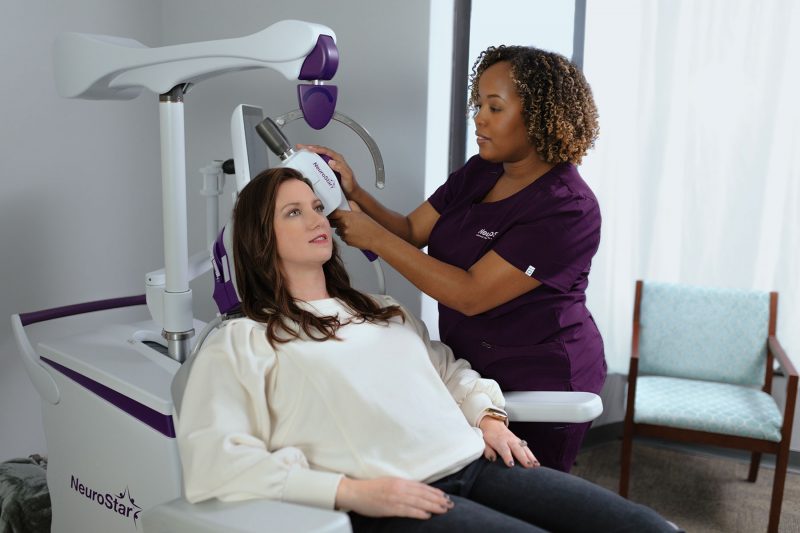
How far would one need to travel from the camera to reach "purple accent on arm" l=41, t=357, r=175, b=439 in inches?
56.4

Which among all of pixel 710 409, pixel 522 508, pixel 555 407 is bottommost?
pixel 710 409

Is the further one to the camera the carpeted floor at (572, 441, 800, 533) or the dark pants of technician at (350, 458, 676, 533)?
the carpeted floor at (572, 441, 800, 533)

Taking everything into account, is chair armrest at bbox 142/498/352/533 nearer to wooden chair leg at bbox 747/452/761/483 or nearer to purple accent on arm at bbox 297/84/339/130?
purple accent on arm at bbox 297/84/339/130

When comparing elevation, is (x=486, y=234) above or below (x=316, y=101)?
below

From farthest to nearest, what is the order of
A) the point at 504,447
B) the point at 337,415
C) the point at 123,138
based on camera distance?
the point at 123,138 < the point at 504,447 < the point at 337,415

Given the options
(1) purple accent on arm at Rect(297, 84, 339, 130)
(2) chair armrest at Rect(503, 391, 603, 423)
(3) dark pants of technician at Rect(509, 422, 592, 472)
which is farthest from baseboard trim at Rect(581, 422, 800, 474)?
(1) purple accent on arm at Rect(297, 84, 339, 130)

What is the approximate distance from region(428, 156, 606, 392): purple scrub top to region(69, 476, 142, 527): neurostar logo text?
721 mm

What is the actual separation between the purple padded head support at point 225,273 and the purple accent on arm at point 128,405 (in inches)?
8.9

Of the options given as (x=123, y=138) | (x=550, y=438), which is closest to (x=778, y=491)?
(x=550, y=438)

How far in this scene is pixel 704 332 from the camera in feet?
8.97

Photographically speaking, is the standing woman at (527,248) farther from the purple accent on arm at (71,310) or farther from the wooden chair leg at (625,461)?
the wooden chair leg at (625,461)

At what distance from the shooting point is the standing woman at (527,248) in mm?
1598

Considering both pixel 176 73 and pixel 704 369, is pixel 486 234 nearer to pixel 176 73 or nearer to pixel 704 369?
pixel 176 73

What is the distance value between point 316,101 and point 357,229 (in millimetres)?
271
